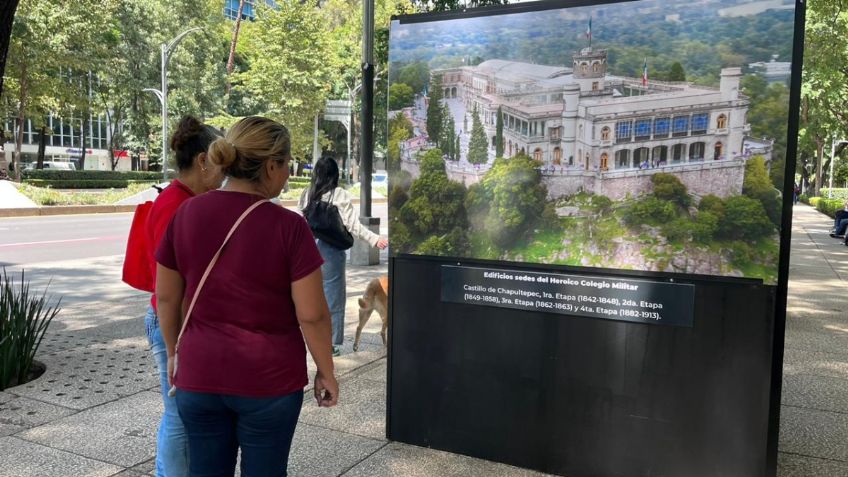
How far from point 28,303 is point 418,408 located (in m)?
3.79

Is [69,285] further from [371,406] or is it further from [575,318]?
[575,318]

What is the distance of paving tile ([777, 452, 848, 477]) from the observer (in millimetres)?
3574

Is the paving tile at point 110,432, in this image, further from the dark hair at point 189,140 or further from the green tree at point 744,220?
the green tree at point 744,220

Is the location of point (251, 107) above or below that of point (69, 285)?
above

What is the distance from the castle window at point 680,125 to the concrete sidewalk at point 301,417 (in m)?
1.86

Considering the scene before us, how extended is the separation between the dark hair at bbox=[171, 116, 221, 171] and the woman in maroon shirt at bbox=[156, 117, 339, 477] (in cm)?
66

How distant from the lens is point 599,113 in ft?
10.7

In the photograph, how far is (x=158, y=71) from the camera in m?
41.4

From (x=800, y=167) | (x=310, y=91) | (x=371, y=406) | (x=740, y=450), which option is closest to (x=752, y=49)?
(x=740, y=450)

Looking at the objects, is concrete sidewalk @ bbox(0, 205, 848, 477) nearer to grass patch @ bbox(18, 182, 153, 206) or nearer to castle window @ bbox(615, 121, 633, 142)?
castle window @ bbox(615, 121, 633, 142)

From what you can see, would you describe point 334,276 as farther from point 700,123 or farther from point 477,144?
point 700,123

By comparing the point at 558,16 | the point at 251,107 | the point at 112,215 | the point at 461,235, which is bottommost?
the point at 112,215

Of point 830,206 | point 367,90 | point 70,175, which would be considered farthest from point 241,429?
point 70,175

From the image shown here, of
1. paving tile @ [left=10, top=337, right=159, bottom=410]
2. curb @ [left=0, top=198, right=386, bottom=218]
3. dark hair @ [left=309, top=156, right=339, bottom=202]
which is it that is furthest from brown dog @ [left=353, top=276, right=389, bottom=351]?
curb @ [left=0, top=198, right=386, bottom=218]
